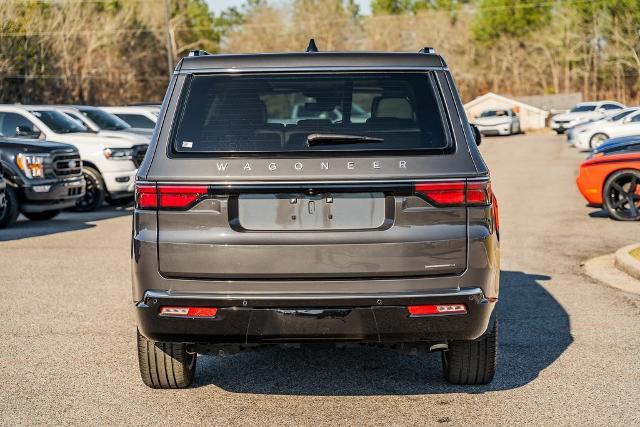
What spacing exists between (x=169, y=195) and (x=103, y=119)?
16585mm

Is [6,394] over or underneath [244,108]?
underneath

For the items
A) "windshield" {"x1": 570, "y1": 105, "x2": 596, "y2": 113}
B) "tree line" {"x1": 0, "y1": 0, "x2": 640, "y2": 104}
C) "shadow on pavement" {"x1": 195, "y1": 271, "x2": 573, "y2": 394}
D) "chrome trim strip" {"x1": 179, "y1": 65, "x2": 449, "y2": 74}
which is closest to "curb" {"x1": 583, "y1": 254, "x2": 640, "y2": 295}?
"shadow on pavement" {"x1": 195, "y1": 271, "x2": 573, "y2": 394}

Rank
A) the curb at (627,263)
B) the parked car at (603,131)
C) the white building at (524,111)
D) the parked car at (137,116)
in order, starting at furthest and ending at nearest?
1. the white building at (524,111)
2. the parked car at (603,131)
3. the parked car at (137,116)
4. the curb at (627,263)

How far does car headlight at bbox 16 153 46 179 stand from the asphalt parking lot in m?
5.14

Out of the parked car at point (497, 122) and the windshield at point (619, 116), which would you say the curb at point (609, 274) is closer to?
the windshield at point (619, 116)

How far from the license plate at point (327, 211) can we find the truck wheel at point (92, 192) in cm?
1381

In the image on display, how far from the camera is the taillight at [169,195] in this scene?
194 inches

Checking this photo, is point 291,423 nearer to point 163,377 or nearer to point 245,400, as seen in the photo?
point 245,400

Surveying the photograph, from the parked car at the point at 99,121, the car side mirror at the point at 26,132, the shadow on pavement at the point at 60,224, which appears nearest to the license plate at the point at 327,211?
the shadow on pavement at the point at 60,224

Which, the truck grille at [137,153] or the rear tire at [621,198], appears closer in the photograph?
the rear tire at [621,198]

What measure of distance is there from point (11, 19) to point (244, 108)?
182 feet

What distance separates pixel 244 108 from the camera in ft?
17.0

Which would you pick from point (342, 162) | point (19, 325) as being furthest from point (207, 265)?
point (19, 325)

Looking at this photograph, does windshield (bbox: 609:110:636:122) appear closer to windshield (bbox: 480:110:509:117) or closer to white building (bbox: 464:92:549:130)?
windshield (bbox: 480:110:509:117)
